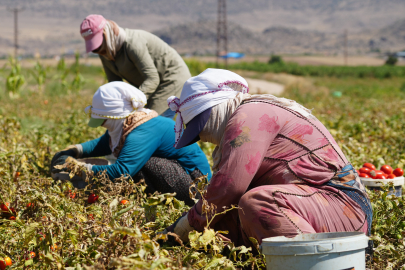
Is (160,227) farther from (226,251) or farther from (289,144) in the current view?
(289,144)

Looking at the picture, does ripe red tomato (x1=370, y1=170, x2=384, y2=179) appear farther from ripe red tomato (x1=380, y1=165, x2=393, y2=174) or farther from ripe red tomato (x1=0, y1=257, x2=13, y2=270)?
ripe red tomato (x1=0, y1=257, x2=13, y2=270)

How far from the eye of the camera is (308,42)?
464 ft

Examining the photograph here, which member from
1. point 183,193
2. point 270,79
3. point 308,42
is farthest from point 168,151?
point 308,42

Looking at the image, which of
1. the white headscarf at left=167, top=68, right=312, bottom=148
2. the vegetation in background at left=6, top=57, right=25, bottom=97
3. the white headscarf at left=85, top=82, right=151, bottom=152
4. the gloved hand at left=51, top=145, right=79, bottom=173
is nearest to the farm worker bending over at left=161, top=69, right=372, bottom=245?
the white headscarf at left=167, top=68, right=312, bottom=148

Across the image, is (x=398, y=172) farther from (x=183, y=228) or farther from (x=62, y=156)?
(x=62, y=156)

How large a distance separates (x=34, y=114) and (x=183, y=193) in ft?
17.7

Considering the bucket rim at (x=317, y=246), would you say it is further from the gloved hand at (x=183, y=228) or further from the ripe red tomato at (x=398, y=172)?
the ripe red tomato at (x=398, y=172)

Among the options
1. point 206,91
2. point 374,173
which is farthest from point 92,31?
point 374,173

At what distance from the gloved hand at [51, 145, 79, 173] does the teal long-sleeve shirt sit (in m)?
0.41

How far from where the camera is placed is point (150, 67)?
12.4 feet

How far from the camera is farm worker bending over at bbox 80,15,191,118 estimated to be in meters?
3.58

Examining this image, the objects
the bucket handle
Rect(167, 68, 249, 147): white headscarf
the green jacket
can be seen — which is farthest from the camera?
the green jacket

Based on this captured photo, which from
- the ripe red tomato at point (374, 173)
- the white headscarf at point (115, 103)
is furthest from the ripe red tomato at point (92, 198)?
the ripe red tomato at point (374, 173)

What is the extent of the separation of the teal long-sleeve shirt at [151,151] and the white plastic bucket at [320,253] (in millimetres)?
1402
